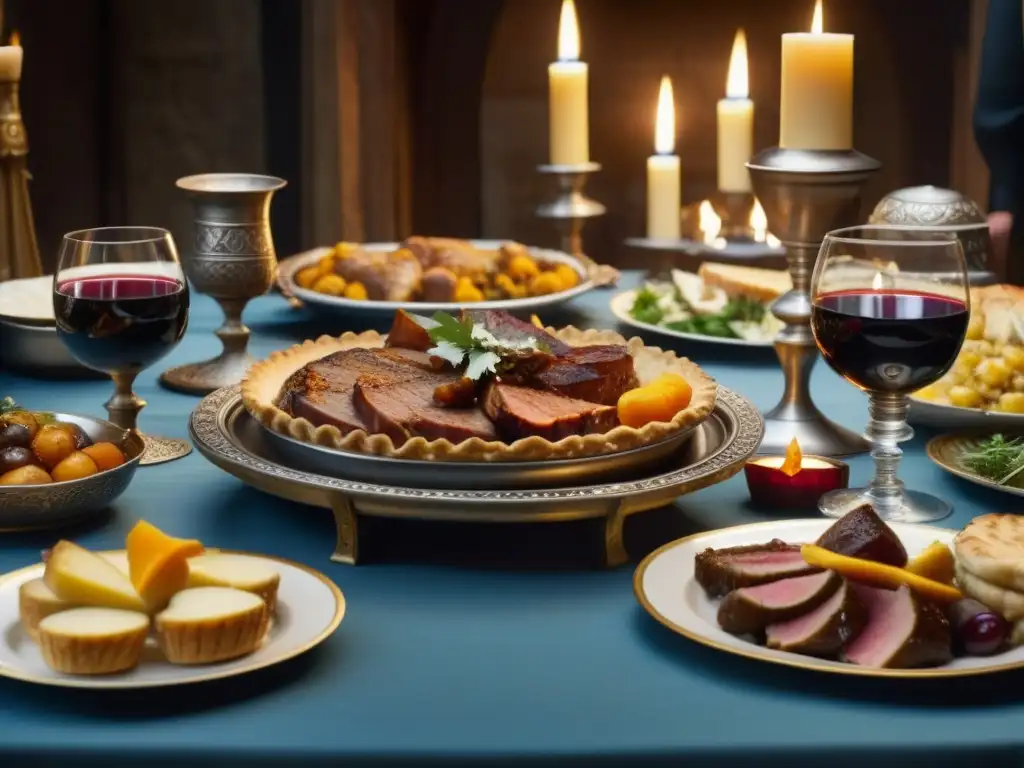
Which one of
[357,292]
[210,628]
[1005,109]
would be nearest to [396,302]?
[357,292]

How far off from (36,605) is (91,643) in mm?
93

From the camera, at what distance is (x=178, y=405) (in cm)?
231

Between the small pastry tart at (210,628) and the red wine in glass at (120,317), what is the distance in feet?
2.16

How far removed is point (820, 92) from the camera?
2.01m

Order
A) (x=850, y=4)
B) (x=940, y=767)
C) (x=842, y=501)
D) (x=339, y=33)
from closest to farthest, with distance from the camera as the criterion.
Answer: (x=940, y=767) < (x=842, y=501) < (x=339, y=33) < (x=850, y=4)

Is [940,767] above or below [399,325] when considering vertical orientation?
below

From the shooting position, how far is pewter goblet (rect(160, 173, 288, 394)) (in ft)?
7.71

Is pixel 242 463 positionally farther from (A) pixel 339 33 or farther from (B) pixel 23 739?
(A) pixel 339 33

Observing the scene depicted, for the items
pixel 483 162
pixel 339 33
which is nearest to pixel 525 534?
pixel 339 33

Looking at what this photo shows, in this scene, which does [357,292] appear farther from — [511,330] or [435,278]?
[511,330]

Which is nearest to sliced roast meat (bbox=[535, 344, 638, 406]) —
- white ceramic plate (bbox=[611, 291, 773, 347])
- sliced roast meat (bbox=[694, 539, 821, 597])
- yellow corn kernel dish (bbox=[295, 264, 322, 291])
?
sliced roast meat (bbox=[694, 539, 821, 597])

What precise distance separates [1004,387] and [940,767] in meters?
0.95

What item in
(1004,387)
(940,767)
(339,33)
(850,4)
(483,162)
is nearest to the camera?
(940,767)

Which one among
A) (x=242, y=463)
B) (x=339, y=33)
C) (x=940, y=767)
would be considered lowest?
(x=940, y=767)
